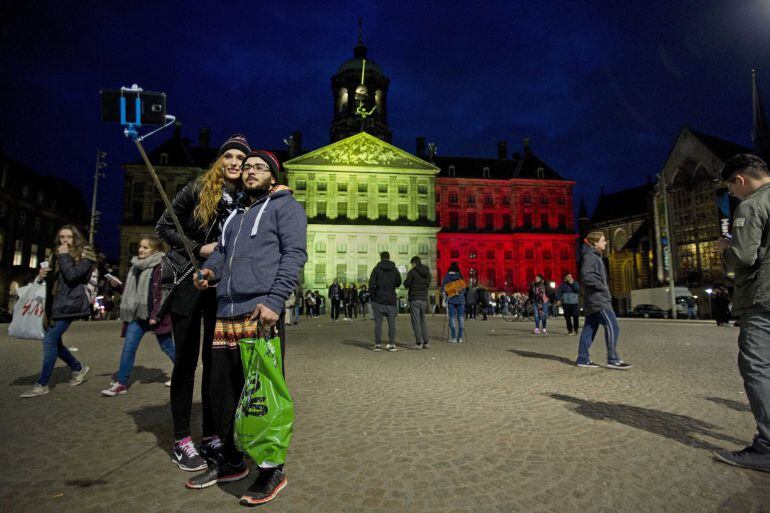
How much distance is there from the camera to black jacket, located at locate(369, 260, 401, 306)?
972 centimetres

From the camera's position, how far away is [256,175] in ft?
9.64

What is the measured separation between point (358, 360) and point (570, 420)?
4.67 meters

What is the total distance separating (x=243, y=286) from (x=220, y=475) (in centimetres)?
124

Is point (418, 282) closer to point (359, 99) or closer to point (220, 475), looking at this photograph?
point (220, 475)

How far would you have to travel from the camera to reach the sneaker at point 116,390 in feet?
17.1

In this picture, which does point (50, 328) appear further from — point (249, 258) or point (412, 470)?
point (412, 470)

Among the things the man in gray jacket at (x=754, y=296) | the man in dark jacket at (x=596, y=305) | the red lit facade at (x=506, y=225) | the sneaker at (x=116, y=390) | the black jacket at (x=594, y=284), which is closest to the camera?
the man in gray jacket at (x=754, y=296)

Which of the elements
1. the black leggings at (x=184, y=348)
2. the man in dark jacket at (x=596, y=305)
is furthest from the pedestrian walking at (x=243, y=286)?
the man in dark jacket at (x=596, y=305)

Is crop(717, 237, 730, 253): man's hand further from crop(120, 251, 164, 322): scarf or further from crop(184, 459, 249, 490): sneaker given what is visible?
crop(120, 251, 164, 322): scarf

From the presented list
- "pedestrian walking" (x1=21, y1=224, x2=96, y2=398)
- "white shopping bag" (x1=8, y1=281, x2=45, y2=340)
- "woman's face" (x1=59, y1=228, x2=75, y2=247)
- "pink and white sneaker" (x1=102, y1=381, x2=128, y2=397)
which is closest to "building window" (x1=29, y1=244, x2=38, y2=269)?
"white shopping bag" (x1=8, y1=281, x2=45, y2=340)

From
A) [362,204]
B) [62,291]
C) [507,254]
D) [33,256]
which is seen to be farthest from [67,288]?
[507,254]

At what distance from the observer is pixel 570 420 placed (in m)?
4.00

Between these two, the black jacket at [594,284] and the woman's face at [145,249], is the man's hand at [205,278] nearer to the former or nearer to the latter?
the woman's face at [145,249]

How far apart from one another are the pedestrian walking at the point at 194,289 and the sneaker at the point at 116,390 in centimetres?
278
